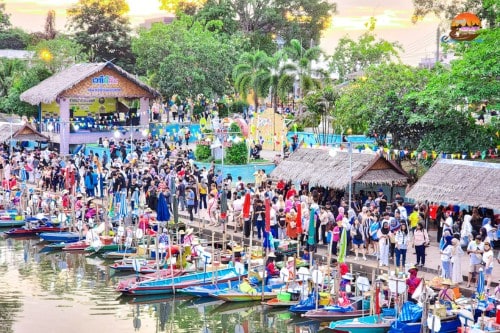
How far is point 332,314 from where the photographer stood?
22.0 metres

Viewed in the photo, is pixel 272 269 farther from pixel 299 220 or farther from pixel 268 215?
pixel 268 215

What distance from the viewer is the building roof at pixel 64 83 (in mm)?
47219

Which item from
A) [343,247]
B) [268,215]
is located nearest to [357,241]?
[343,247]

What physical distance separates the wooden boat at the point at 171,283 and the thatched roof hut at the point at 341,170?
5.93 meters

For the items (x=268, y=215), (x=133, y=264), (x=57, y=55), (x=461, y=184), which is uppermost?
(x=57, y=55)

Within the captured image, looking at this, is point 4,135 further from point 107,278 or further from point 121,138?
point 107,278

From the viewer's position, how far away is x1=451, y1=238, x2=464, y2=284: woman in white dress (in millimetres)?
22266

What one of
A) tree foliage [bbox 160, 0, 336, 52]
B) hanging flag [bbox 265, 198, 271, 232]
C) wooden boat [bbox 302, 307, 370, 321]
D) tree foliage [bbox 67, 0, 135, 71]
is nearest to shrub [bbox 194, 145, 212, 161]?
hanging flag [bbox 265, 198, 271, 232]

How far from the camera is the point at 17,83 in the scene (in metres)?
54.6

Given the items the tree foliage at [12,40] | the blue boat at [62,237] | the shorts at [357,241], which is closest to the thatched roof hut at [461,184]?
the shorts at [357,241]

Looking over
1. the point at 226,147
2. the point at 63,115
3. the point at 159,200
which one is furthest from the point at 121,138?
the point at 159,200

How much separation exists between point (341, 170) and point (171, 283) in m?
7.64

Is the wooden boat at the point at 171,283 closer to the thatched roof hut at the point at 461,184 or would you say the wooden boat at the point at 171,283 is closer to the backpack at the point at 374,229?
the backpack at the point at 374,229

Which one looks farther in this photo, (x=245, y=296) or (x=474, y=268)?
(x=245, y=296)
